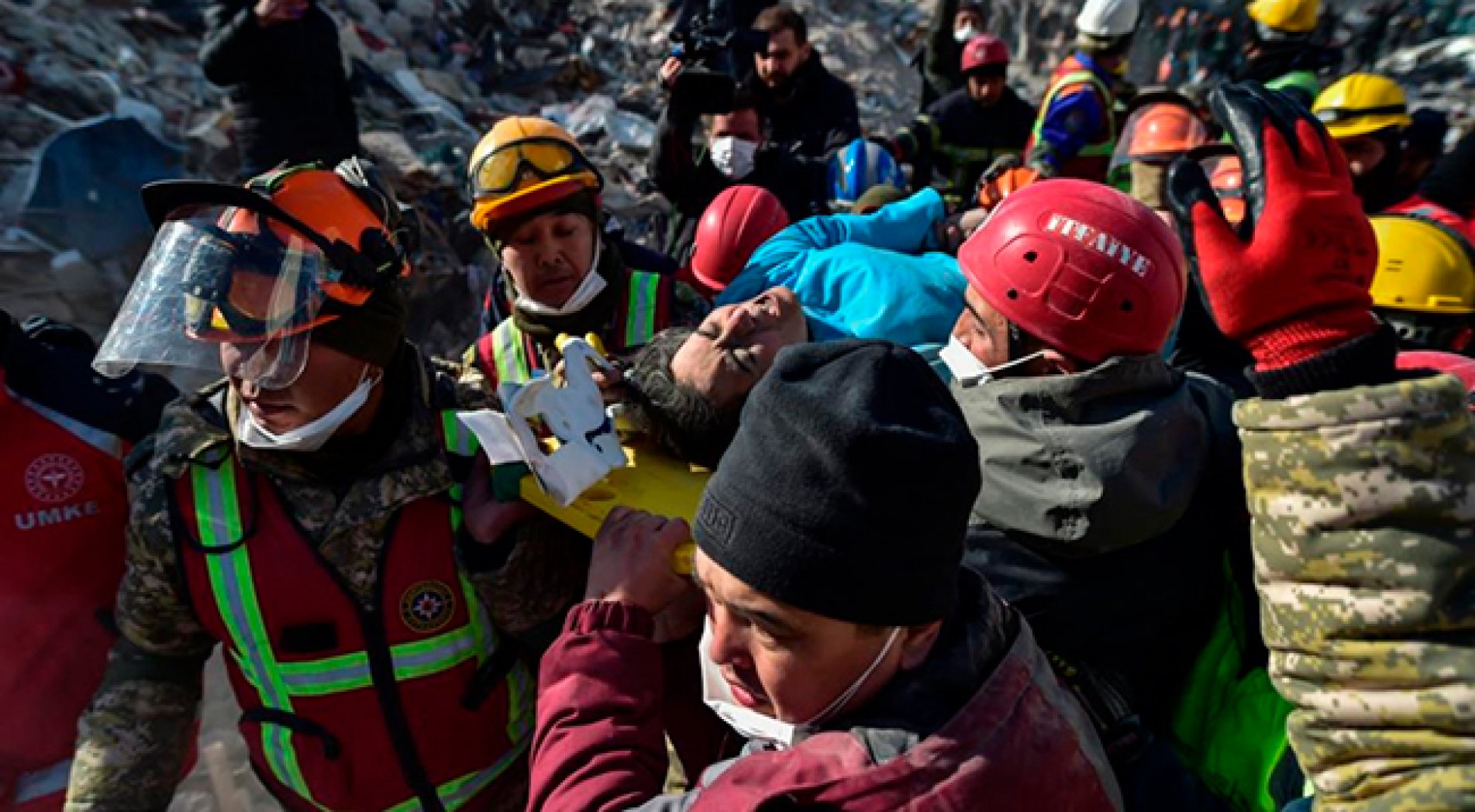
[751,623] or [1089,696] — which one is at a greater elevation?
[751,623]

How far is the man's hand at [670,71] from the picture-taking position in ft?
16.4

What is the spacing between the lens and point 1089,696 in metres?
1.87

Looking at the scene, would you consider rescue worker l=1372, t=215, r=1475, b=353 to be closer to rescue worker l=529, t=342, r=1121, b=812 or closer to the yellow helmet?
rescue worker l=529, t=342, r=1121, b=812

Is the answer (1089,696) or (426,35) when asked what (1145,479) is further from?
(426,35)

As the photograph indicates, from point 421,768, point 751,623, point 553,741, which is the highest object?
point 751,623

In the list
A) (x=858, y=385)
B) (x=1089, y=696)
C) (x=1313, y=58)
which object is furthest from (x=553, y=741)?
(x=1313, y=58)

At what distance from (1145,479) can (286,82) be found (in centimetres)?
601

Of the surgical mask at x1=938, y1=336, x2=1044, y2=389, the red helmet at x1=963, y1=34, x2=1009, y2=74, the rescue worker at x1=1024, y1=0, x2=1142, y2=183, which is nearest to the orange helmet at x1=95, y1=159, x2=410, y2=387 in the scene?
the surgical mask at x1=938, y1=336, x2=1044, y2=389

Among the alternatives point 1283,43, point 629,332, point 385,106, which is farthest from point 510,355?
point 385,106

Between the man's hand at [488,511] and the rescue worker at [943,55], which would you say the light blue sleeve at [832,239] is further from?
the rescue worker at [943,55]

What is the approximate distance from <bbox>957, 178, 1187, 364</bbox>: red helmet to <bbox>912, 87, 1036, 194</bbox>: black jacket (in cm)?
519

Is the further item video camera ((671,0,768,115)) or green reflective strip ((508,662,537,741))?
video camera ((671,0,768,115))

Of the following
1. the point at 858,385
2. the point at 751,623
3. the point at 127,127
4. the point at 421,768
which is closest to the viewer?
the point at 858,385

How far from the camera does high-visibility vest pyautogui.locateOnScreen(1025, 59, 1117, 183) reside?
572 cm
